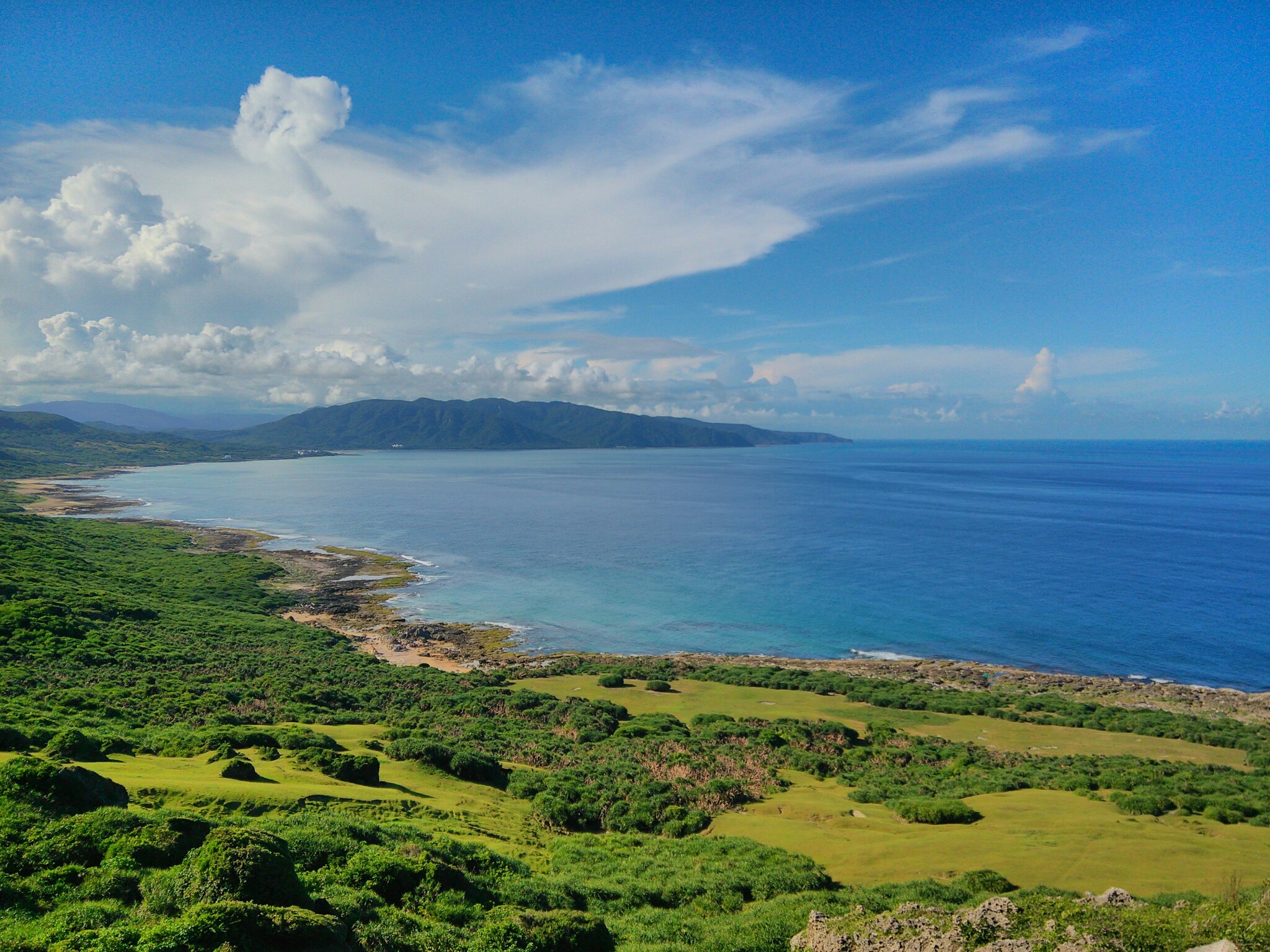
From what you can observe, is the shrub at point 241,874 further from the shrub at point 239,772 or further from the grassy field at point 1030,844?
the grassy field at point 1030,844

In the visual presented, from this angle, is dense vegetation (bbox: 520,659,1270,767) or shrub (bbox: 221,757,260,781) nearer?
shrub (bbox: 221,757,260,781)

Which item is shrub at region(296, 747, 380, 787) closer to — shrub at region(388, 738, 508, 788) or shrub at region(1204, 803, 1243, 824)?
shrub at region(388, 738, 508, 788)

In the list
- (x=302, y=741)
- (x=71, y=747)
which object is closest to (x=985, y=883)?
(x=302, y=741)

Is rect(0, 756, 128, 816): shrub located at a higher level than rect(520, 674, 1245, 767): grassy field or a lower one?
higher

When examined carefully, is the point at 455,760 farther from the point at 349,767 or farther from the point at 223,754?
the point at 223,754

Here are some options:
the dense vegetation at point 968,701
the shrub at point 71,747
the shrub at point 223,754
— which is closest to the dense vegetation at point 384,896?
the shrub at point 71,747

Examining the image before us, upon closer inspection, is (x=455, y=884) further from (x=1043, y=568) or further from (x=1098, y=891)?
(x=1043, y=568)

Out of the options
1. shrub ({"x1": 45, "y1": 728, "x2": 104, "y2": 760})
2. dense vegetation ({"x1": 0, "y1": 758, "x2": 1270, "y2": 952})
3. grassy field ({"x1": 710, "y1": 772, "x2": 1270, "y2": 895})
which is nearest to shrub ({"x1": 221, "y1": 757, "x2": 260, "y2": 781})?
shrub ({"x1": 45, "y1": 728, "x2": 104, "y2": 760})
